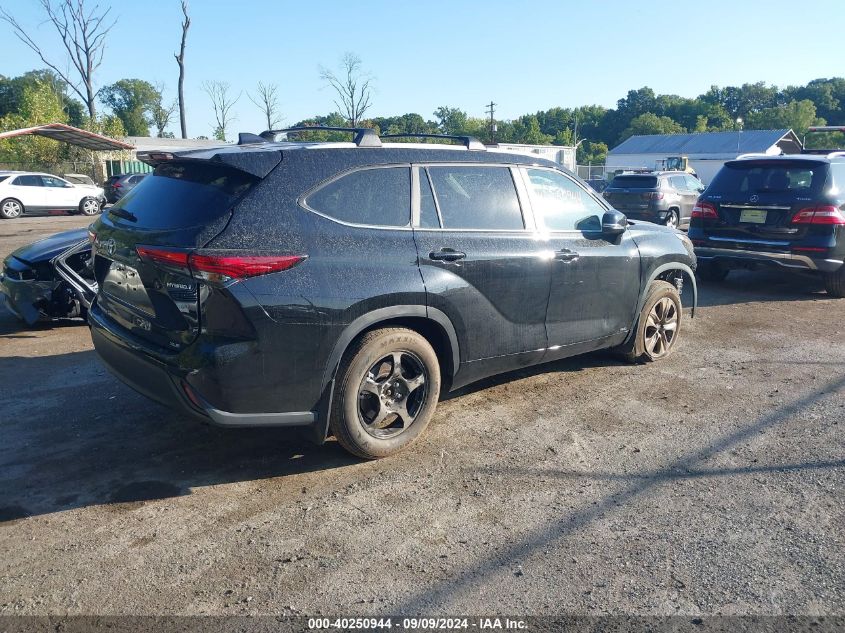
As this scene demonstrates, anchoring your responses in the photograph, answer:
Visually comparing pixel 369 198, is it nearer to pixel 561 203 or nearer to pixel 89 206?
Answer: pixel 561 203

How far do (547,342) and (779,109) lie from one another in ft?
386

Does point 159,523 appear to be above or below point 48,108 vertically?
below

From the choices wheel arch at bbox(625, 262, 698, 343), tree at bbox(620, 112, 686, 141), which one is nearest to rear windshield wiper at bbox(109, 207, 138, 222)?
wheel arch at bbox(625, 262, 698, 343)

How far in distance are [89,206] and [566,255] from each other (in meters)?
25.4

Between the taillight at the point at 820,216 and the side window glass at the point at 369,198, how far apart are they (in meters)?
6.54

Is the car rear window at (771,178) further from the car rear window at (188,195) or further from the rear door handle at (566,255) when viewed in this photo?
the car rear window at (188,195)

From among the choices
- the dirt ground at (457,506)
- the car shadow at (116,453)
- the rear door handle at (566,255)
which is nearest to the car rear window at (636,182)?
the dirt ground at (457,506)

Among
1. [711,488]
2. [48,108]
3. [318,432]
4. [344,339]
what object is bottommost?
[711,488]

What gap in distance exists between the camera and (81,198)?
998 inches

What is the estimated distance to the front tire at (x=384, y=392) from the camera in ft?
12.5

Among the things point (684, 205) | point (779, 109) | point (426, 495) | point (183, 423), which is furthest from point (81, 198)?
point (779, 109)

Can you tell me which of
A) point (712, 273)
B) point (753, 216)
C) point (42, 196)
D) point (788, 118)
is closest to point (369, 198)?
point (753, 216)

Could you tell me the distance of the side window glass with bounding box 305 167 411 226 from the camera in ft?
12.3

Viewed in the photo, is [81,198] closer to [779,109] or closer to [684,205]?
[684,205]
